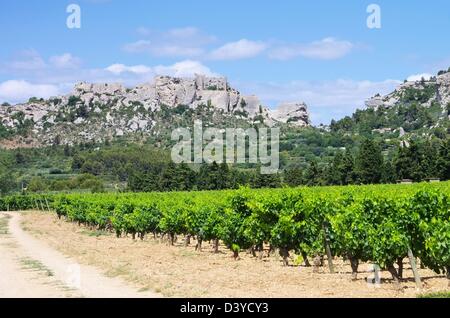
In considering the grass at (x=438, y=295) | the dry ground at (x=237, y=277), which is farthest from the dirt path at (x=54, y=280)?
the grass at (x=438, y=295)

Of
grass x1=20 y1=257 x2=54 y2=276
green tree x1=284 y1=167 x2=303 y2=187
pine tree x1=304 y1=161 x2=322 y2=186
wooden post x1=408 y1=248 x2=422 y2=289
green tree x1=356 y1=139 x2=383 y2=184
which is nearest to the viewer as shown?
wooden post x1=408 y1=248 x2=422 y2=289

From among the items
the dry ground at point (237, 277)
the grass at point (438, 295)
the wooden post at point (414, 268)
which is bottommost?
the dry ground at point (237, 277)

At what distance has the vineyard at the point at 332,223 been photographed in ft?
52.9

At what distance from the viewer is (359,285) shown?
16.4m

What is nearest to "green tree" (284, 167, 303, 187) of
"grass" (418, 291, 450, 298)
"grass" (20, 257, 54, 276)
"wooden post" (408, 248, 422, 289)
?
"grass" (20, 257, 54, 276)

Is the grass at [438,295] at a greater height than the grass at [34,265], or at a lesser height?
greater

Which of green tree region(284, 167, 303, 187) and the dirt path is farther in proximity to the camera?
green tree region(284, 167, 303, 187)

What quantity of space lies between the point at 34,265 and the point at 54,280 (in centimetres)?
536

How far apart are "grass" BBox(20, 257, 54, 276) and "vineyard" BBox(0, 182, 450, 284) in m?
7.54

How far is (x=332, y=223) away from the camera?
1877cm

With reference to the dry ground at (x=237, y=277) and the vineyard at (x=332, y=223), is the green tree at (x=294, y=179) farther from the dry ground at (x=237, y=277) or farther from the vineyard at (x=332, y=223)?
the dry ground at (x=237, y=277)

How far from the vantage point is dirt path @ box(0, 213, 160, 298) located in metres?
15.1

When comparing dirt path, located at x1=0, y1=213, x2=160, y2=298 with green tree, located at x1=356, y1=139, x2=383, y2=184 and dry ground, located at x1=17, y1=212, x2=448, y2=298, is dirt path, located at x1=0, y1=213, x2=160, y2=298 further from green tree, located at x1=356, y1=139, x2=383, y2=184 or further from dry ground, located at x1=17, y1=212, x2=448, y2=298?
green tree, located at x1=356, y1=139, x2=383, y2=184
